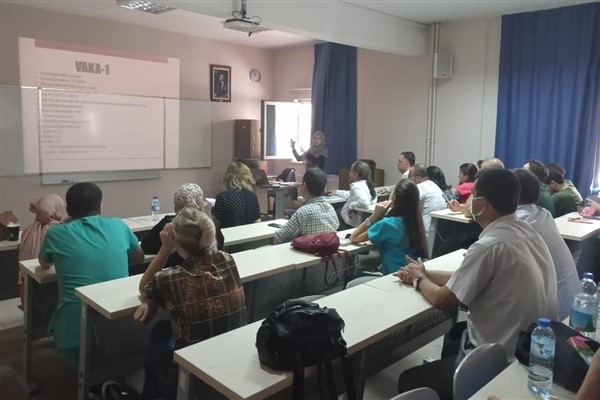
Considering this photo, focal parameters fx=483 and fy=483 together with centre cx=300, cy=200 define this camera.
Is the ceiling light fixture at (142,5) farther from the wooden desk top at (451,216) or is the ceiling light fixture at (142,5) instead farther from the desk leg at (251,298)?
the wooden desk top at (451,216)

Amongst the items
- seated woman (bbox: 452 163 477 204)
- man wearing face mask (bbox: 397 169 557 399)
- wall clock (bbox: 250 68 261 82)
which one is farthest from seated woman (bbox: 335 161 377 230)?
wall clock (bbox: 250 68 261 82)

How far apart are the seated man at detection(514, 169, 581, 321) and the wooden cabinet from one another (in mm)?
5936

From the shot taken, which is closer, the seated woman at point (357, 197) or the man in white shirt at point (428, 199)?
the man in white shirt at point (428, 199)

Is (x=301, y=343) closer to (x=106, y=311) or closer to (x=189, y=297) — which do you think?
(x=189, y=297)

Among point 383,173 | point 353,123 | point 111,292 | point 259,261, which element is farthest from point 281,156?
point 111,292

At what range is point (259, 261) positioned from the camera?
2.91 m

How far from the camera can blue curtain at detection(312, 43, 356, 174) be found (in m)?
7.76

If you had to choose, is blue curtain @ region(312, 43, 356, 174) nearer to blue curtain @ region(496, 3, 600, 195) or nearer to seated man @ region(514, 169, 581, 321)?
blue curtain @ region(496, 3, 600, 195)

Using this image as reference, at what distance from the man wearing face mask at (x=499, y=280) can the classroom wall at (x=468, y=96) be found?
473cm

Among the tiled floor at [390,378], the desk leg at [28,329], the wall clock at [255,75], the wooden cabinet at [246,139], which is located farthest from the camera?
the wall clock at [255,75]

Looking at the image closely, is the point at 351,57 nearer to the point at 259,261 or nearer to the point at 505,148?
the point at 505,148

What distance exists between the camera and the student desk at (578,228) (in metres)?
3.76

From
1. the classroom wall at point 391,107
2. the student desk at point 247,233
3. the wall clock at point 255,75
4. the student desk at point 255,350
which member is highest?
the wall clock at point 255,75

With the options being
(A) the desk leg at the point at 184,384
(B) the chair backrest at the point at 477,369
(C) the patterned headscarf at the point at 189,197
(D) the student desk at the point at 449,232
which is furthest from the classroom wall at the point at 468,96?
(A) the desk leg at the point at 184,384
